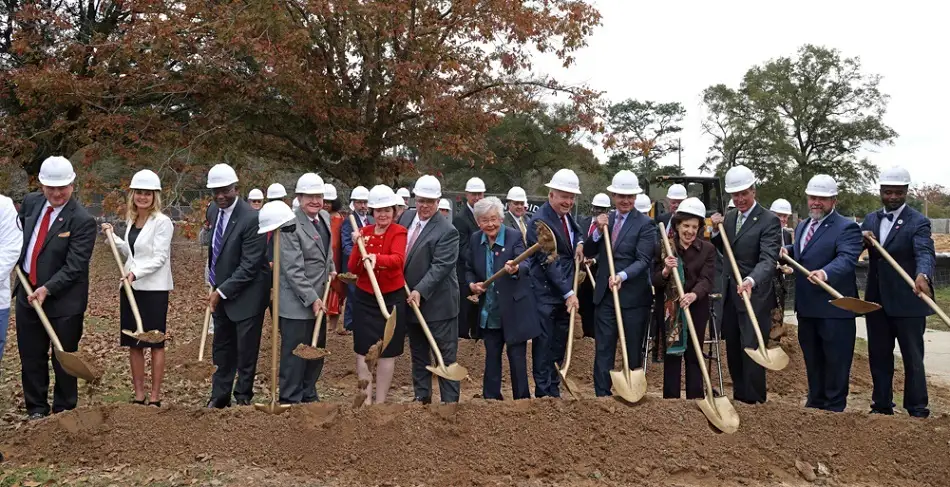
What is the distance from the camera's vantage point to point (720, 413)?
476 cm

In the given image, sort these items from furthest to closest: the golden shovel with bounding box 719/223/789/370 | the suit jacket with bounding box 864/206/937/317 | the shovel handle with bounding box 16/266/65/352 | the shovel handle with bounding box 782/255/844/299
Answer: the suit jacket with bounding box 864/206/937/317 → the shovel handle with bounding box 782/255/844/299 → the golden shovel with bounding box 719/223/789/370 → the shovel handle with bounding box 16/266/65/352

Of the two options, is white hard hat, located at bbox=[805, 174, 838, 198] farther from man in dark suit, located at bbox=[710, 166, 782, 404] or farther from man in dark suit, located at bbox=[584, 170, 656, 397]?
man in dark suit, located at bbox=[584, 170, 656, 397]

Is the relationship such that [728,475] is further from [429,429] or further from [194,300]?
[194,300]

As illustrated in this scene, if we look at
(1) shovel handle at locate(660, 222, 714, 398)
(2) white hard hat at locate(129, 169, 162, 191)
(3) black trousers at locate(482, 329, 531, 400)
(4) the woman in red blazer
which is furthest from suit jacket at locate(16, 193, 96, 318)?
(1) shovel handle at locate(660, 222, 714, 398)

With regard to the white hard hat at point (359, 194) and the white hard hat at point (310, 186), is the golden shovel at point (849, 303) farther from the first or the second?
the white hard hat at point (359, 194)

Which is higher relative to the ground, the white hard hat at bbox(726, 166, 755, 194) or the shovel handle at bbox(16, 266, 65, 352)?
the white hard hat at bbox(726, 166, 755, 194)

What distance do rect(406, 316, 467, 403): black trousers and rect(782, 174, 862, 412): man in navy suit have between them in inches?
99.3

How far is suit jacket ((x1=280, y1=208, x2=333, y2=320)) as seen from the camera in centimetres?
524

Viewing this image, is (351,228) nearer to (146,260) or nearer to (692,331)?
(146,260)

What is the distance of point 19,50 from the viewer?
29.8ft

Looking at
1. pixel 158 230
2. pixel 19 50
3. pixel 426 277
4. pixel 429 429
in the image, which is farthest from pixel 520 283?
pixel 19 50

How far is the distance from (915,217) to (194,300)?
1011 cm

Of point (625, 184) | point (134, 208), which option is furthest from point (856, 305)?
point (134, 208)

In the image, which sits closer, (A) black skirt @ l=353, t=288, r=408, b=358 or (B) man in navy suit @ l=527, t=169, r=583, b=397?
(A) black skirt @ l=353, t=288, r=408, b=358
